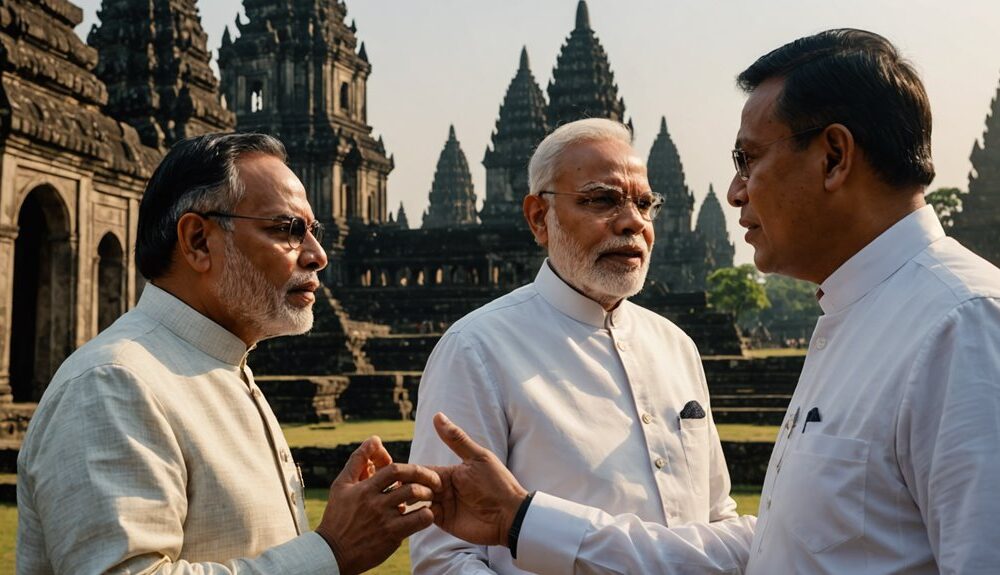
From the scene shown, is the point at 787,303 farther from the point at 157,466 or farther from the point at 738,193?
the point at 157,466

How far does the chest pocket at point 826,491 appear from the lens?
1917 mm

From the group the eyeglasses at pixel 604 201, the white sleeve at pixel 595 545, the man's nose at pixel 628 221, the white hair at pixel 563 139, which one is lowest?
the white sleeve at pixel 595 545

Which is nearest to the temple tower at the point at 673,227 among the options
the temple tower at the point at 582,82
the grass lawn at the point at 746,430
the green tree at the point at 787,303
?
the green tree at the point at 787,303

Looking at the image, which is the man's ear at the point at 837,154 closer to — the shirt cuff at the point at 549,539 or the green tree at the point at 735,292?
the shirt cuff at the point at 549,539

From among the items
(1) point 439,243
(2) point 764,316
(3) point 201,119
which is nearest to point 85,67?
(3) point 201,119

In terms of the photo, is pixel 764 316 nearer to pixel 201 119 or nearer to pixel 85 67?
pixel 201 119

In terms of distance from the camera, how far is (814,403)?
213 centimetres

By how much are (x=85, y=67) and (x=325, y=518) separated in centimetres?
1499

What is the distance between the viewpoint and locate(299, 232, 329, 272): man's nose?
2.78 metres

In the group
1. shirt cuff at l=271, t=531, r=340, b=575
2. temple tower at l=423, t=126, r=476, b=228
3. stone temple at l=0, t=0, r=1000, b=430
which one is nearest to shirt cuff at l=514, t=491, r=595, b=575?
shirt cuff at l=271, t=531, r=340, b=575

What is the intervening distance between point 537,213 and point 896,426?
1753 mm

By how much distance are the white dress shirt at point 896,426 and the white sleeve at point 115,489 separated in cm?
106

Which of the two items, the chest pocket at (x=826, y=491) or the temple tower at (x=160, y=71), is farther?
the temple tower at (x=160, y=71)

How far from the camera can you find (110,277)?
1702 cm
